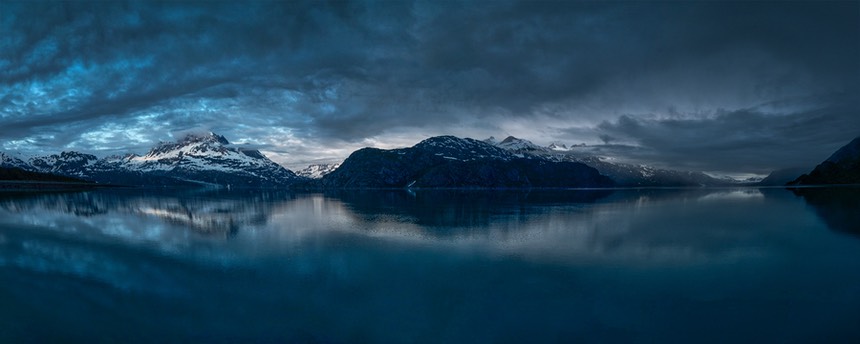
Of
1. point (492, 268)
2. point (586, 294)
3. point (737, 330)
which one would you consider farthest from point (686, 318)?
point (492, 268)

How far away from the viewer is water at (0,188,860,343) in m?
21.8

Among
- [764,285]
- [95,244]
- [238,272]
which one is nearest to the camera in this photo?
[764,285]

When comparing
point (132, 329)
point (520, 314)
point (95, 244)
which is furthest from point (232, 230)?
point (520, 314)

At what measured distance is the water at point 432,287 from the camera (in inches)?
859

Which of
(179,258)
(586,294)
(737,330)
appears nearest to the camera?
(737,330)

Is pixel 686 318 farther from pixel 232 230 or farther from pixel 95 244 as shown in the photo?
pixel 95 244

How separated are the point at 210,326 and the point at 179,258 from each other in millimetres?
21437

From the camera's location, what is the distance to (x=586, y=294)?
27438 mm

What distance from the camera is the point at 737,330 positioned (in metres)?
21.6

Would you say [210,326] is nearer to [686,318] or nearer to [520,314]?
[520,314]

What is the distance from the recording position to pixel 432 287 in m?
29.5

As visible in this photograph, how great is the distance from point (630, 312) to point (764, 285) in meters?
15.2

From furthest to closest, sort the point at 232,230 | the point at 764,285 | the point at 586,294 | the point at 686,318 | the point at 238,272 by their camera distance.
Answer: the point at 232,230
the point at 238,272
the point at 764,285
the point at 586,294
the point at 686,318

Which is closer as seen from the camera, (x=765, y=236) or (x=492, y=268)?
(x=492, y=268)
